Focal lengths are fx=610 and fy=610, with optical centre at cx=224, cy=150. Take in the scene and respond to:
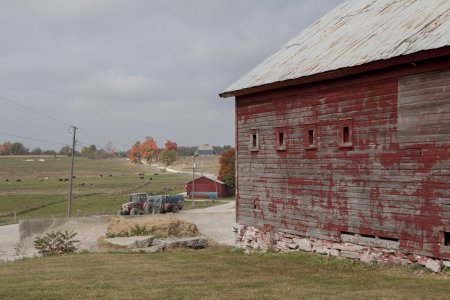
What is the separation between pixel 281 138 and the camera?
19.6 meters

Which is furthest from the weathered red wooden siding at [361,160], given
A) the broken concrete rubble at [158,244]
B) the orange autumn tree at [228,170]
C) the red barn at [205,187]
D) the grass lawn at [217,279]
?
the orange autumn tree at [228,170]

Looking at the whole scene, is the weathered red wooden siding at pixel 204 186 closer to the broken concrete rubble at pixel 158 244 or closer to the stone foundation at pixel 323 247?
the broken concrete rubble at pixel 158 244

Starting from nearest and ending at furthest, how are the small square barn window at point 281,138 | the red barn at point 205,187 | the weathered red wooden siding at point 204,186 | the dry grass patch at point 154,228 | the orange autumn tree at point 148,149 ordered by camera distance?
the small square barn window at point 281,138 < the dry grass patch at point 154,228 < the red barn at point 205,187 < the weathered red wooden siding at point 204,186 < the orange autumn tree at point 148,149

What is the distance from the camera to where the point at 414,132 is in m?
14.7

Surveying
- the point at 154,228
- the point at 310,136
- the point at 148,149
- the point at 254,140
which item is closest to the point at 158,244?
the point at 154,228

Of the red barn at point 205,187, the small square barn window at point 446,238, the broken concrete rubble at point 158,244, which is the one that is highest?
the red barn at point 205,187

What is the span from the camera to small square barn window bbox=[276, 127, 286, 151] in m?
19.4

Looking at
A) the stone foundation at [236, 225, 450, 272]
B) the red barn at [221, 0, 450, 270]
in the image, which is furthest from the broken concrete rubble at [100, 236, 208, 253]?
the red barn at [221, 0, 450, 270]

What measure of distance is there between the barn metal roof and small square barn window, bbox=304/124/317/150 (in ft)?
5.11

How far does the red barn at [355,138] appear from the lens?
562 inches

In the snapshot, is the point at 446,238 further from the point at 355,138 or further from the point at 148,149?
the point at 148,149

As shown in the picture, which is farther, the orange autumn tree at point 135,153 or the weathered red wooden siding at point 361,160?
the orange autumn tree at point 135,153

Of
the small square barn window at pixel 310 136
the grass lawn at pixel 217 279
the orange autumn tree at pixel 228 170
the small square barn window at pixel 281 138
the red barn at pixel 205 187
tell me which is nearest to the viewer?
the grass lawn at pixel 217 279

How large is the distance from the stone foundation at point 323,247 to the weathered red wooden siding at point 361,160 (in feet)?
0.75
